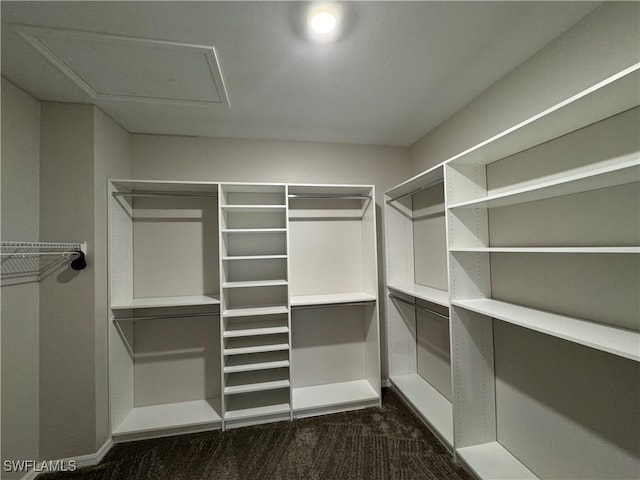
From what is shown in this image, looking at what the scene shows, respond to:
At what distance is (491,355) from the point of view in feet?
6.00

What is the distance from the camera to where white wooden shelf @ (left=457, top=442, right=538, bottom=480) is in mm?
1551

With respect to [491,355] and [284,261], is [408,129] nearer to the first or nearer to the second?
[284,261]

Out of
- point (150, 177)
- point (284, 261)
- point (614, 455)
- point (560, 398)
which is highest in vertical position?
point (150, 177)

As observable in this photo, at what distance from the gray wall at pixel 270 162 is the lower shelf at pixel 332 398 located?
397 mm

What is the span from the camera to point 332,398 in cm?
240

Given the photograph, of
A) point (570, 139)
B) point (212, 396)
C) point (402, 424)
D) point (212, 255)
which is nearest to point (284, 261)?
point (212, 255)

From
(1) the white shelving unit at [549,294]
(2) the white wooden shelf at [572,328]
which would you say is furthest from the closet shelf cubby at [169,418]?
(2) the white wooden shelf at [572,328]

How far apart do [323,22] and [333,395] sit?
277 centimetres

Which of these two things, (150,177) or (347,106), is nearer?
(347,106)

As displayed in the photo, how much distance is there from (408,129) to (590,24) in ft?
4.37

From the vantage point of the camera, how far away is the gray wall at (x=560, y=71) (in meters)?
1.15

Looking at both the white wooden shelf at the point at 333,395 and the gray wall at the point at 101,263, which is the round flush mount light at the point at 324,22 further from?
the white wooden shelf at the point at 333,395

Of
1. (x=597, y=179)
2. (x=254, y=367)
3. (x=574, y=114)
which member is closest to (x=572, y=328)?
(x=597, y=179)

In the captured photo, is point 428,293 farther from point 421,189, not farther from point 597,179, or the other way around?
point 597,179
